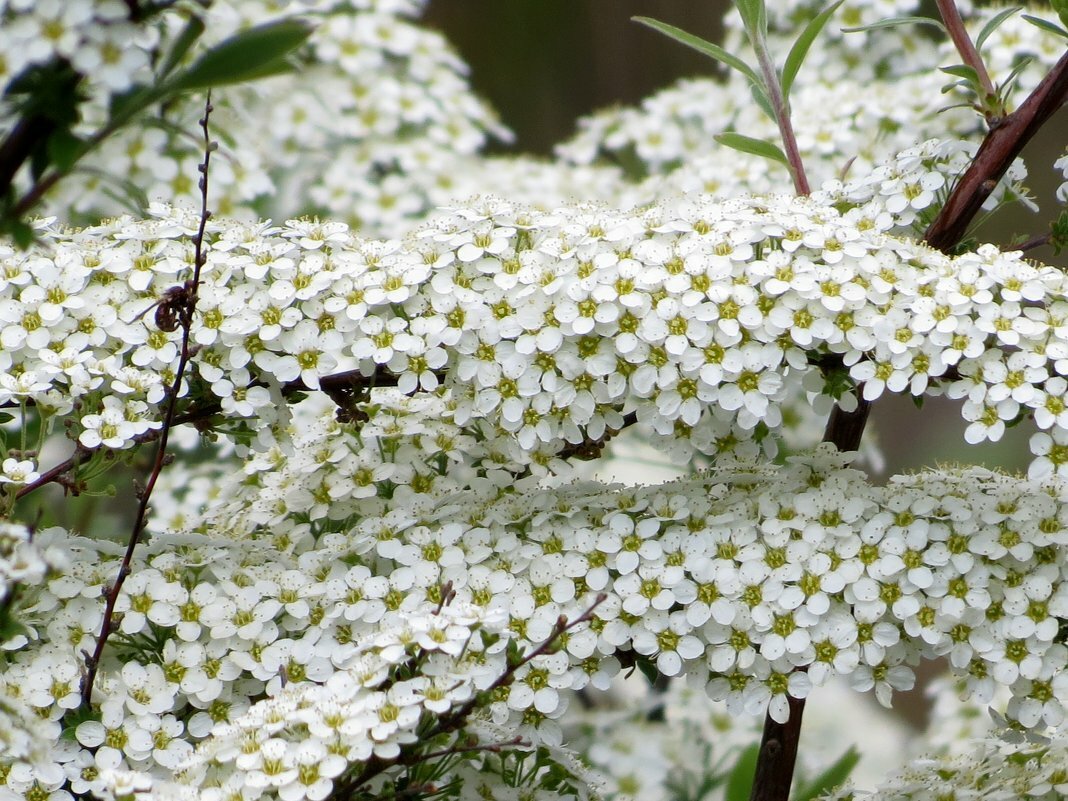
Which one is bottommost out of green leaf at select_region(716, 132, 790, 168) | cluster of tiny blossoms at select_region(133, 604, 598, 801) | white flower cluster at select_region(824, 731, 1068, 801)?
white flower cluster at select_region(824, 731, 1068, 801)

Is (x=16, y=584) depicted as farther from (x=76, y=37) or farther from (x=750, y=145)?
(x=750, y=145)

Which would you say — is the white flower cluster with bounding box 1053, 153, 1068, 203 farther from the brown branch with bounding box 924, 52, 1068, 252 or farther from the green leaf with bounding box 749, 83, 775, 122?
the green leaf with bounding box 749, 83, 775, 122

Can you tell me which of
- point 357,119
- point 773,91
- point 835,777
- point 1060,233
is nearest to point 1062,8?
point 1060,233

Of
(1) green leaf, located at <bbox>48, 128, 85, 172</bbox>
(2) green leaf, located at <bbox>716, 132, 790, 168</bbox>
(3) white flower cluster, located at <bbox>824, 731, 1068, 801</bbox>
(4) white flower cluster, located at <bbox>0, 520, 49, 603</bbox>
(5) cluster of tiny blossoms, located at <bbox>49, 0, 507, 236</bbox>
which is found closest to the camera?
A: (1) green leaf, located at <bbox>48, 128, 85, 172</bbox>

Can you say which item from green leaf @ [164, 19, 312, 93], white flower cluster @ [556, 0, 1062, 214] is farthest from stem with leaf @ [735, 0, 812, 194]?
green leaf @ [164, 19, 312, 93]

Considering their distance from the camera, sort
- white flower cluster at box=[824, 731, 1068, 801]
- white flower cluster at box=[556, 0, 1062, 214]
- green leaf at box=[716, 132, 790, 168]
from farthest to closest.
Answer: white flower cluster at box=[556, 0, 1062, 214] → green leaf at box=[716, 132, 790, 168] → white flower cluster at box=[824, 731, 1068, 801]

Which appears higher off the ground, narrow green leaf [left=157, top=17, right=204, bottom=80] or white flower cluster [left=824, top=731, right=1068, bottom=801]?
narrow green leaf [left=157, top=17, right=204, bottom=80]
